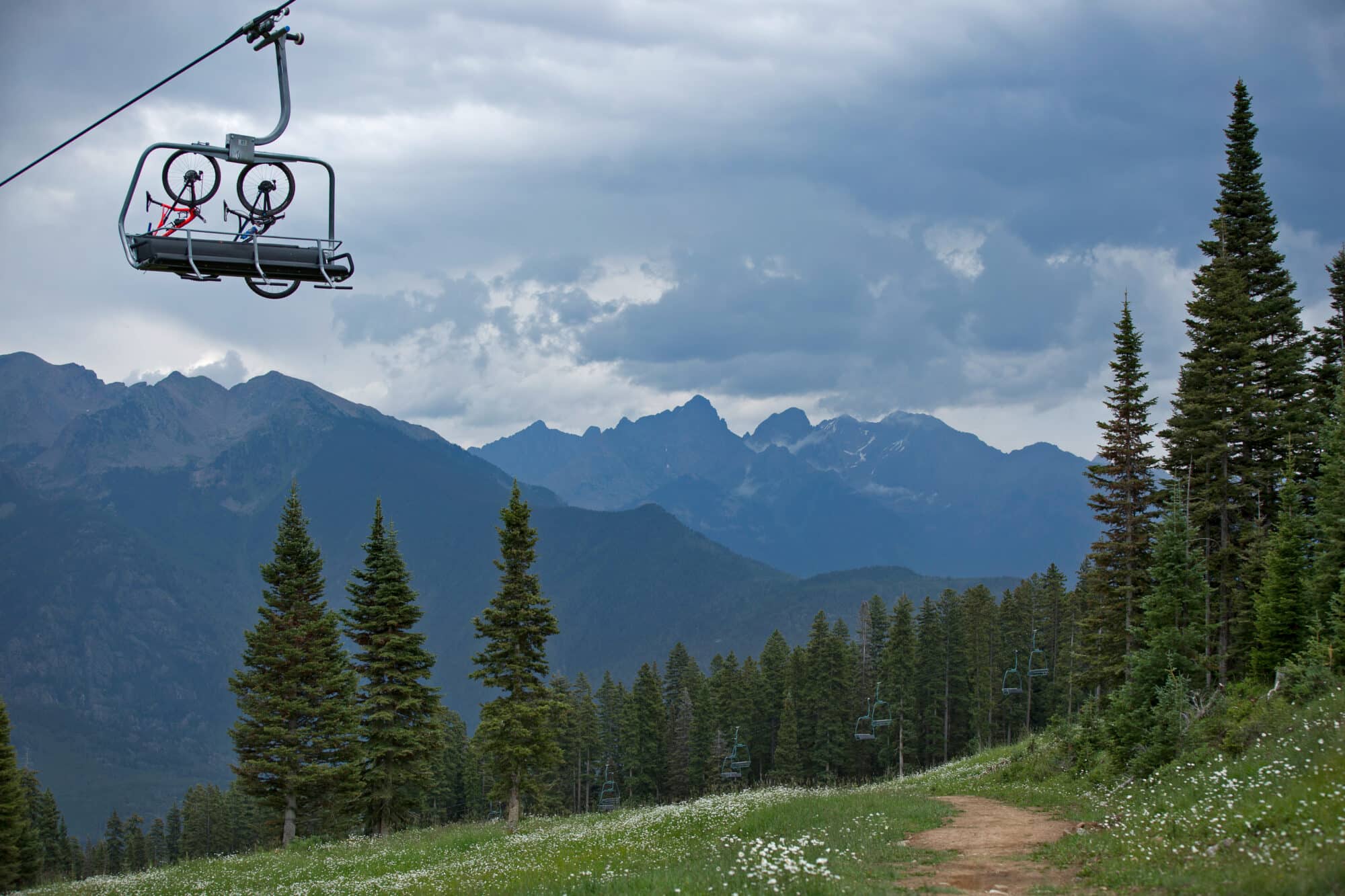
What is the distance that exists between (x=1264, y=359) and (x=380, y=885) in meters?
36.7

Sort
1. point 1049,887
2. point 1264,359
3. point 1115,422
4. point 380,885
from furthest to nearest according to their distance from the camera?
1. point 1115,422
2. point 1264,359
3. point 380,885
4. point 1049,887

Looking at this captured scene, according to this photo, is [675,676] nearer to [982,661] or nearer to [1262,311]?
[982,661]

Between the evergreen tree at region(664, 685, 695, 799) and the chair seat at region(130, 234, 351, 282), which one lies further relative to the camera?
the evergreen tree at region(664, 685, 695, 799)

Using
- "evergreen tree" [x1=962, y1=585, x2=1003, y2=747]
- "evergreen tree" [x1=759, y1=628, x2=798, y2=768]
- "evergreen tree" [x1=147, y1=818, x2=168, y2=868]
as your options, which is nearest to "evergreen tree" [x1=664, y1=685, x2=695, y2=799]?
"evergreen tree" [x1=759, y1=628, x2=798, y2=768]

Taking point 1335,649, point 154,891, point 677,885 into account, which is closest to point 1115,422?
point 1335,649

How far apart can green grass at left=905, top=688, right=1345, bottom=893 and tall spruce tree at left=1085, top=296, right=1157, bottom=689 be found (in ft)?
48.9

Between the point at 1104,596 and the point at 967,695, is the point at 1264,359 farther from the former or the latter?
the point at 967,695

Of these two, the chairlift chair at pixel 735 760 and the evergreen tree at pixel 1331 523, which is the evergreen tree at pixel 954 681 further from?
the evergreen tree at pixel 1331 523

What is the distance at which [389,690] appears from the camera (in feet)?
150

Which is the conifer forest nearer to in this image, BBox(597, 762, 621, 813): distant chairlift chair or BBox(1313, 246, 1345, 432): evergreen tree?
BBox(1313, 246, 1345, 432): evergreen tree

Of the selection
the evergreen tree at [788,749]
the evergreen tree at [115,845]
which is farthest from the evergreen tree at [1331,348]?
the evergreen tree at [115,845]

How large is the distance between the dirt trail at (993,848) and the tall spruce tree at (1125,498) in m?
19.0

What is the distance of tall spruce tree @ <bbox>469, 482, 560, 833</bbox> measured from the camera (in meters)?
42.3

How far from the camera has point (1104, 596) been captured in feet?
141
